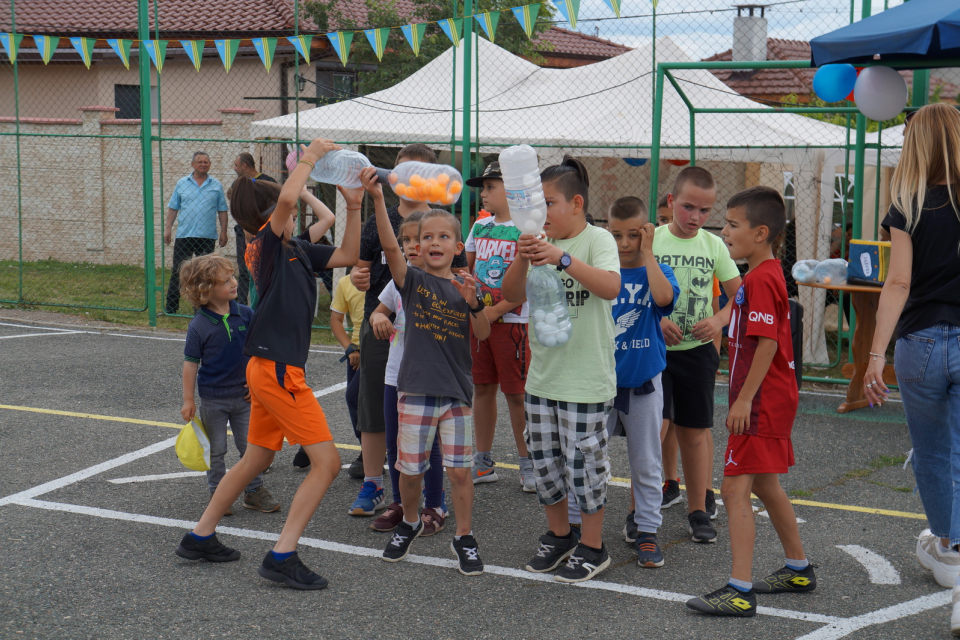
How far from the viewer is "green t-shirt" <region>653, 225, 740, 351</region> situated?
459 centimetres

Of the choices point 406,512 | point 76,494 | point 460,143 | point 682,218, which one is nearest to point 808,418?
point 682,218

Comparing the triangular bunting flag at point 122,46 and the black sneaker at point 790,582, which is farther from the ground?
the triangular bunting flag at point 122,46

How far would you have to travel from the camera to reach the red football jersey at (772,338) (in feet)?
11.8

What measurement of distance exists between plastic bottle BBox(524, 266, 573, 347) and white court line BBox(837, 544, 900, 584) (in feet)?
5.78

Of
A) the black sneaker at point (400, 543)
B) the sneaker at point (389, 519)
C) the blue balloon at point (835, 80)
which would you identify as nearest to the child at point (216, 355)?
the sneaker at point (389, 519)

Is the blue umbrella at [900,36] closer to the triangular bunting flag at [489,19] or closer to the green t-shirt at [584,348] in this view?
the triangular bunting flag at [489,19]

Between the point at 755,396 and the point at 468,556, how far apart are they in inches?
57.2

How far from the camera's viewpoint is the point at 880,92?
22.0 feet

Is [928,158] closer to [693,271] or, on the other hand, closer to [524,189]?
[693,271]

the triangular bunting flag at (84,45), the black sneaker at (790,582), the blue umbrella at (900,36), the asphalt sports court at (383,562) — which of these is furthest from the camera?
the triangular bunting flag at (84,45)

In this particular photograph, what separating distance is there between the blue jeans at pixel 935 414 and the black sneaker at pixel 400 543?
2258mm

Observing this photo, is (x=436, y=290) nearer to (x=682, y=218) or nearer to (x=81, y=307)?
(x=682, y=218)

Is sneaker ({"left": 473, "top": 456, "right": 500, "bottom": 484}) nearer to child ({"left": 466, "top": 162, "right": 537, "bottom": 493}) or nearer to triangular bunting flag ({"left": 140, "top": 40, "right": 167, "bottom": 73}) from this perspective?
child ({"left": 466, "top": 162, "right": 537, "bottom": 493})

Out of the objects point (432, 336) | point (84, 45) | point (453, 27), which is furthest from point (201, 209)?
point (432, 336)
